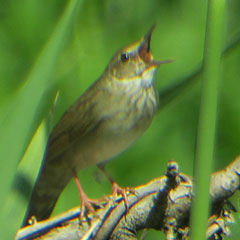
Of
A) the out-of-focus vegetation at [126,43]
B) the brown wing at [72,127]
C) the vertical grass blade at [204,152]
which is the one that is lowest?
the vertical grass blade at [204,152]

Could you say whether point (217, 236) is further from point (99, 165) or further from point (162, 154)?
point (162, 154)

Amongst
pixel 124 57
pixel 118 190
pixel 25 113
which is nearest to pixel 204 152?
pixel 25 113

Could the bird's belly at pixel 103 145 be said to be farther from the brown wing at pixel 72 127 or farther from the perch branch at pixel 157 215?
the perch branch at pixel 157 215

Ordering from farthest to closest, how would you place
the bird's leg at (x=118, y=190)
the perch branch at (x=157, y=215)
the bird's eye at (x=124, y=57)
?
the bird's eye at (x=124, y=57) < the bird's leg at (x=118, y=190) < the perch branch at (x=157, y=215)

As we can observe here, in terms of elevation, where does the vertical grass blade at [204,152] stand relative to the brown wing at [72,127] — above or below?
below

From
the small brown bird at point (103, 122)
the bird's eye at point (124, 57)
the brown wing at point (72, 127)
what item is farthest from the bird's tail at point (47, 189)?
the bird's eye at point (124, 57)

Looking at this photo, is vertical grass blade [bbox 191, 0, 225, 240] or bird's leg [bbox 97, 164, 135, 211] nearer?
vertical grass blade [bbox 191, 0, 225, 240]

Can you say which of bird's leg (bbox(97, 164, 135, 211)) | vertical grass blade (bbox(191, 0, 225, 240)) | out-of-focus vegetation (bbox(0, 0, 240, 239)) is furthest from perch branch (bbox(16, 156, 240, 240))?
out-of-focus vegetation (bbox(0, 0, 240, 239))

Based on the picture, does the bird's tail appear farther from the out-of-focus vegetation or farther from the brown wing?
the out-of-focus vegetation
